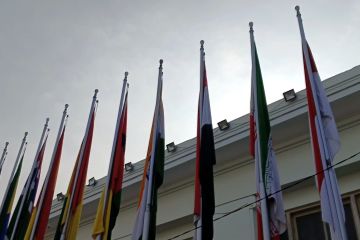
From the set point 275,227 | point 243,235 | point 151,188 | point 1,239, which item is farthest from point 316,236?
point 1,239

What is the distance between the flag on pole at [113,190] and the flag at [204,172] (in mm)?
1621

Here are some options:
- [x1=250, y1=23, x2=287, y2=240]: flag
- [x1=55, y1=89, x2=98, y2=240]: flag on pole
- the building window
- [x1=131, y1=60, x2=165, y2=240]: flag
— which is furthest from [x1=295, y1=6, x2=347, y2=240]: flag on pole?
[x1=55, y1=89, x2=98, y2=240]: flag on pole

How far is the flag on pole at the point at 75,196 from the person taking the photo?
9.43 m

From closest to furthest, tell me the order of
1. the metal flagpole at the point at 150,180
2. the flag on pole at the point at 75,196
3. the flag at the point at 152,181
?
1. the metal flagpole at the point at 150,180
2. the flag at the point at 152,181
3. the flag on pole at the point at 75,196

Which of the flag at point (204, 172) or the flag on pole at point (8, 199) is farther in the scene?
the flag on pole at point (8, 199)

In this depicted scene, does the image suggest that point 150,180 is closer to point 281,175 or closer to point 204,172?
point 204,172

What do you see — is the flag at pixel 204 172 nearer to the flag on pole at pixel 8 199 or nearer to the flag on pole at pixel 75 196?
the flag on pole at pixel 75 196

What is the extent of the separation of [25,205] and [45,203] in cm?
90

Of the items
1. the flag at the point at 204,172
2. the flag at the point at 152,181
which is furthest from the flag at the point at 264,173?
the flag at the point at 152,181

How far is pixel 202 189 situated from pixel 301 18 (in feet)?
10.9

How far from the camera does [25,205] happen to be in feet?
35.2

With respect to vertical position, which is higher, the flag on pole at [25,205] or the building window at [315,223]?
the flag on pole at [25,205]

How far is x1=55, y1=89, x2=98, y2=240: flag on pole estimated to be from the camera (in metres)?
9.43

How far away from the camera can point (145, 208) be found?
8.38 m
